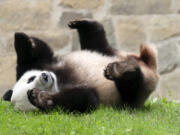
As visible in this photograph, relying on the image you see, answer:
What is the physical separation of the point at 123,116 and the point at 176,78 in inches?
127

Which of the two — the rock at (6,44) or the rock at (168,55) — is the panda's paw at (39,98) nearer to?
the rock at (6,44)

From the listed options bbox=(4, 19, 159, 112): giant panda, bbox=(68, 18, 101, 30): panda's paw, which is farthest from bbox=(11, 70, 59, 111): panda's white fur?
bbox=(68, 18, 101, 30): panda's paw

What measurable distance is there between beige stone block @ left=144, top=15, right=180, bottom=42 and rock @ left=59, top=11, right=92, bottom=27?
1064 millimetres

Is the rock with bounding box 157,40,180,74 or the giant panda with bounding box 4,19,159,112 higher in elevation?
the giant panda with bounding box 4,19,159,112

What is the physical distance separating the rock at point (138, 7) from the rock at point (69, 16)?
475 mm

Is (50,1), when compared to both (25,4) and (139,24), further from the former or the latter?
(139,24)

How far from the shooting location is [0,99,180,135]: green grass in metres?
3.12

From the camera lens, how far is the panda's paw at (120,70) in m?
3.83

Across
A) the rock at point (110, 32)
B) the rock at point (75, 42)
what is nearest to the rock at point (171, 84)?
the rock at point (110, 32)

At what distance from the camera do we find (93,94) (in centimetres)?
398

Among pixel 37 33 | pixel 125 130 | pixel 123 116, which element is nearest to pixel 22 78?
pixel 123 116

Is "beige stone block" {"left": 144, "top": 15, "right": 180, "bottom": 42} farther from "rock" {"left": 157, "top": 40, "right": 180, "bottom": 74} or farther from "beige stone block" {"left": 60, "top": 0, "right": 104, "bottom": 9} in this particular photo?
"beige stone block" {"left": 60, "top": 0, "right": 104, "bottom": 9}

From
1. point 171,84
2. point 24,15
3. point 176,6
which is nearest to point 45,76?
point 24,15

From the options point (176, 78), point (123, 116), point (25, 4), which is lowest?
point (176, 78)
